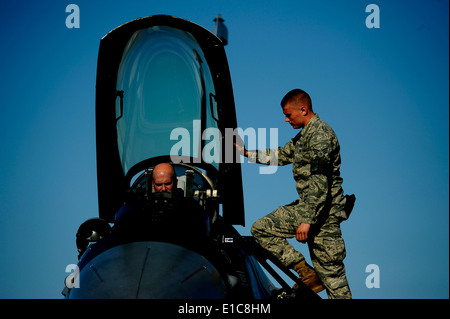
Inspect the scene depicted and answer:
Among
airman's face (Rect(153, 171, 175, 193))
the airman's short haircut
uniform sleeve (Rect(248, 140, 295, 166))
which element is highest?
the airman's short haircut

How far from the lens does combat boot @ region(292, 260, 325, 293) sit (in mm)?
5238

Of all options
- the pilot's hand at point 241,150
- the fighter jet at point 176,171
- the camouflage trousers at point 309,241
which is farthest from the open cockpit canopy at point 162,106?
the camouflage trousers at point 309,241

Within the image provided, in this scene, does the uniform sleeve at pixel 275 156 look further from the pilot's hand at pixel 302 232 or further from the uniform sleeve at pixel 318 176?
the pilot's hand at pixel 302 232

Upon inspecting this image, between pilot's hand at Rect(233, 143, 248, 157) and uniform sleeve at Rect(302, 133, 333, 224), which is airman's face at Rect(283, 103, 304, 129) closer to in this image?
uniform sleeve at Rect(302, 133, 333, 224)

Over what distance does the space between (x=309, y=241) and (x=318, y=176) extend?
77cm

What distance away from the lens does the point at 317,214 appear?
16.8 feet

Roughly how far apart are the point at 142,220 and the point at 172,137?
2565mm

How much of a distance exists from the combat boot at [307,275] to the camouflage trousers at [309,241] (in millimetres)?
54

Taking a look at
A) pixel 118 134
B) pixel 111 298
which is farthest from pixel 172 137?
pixel 111 298

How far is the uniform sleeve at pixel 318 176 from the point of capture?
507 centimetres

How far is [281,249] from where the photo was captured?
5.31 m

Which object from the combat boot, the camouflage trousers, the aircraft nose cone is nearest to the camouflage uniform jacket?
the camouflage trousers
